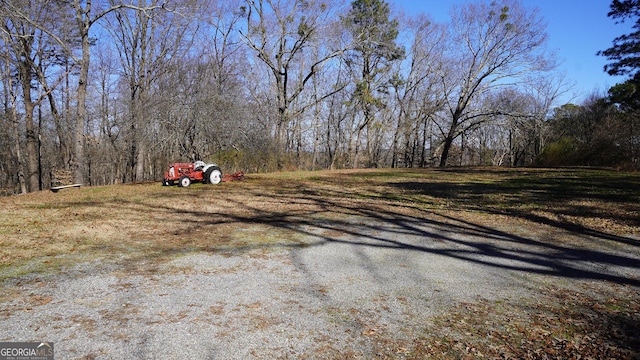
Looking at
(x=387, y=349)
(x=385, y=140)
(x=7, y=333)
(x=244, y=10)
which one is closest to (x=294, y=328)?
(x=387, y=349)

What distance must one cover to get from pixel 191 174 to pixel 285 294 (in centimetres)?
963

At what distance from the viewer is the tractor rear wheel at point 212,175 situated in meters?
12.8

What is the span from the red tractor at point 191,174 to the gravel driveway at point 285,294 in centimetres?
741

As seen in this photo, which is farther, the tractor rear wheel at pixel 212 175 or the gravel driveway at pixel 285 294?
the tractor rear wheel at pixel 212 175

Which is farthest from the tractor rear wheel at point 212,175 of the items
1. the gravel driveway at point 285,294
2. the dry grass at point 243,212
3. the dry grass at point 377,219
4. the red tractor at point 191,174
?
the gravel driveway at point 285,294

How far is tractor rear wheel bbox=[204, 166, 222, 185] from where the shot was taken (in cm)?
1277

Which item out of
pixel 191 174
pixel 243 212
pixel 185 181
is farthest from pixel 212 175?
pixel 243 212

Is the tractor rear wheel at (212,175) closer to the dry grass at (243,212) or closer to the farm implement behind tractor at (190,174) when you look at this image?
the farm implement behind tractor at (190,174)

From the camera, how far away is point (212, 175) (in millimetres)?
12836

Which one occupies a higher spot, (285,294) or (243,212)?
(243,212)

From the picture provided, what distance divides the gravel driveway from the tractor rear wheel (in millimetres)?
7377

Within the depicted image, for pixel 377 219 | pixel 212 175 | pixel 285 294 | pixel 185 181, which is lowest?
pixel 285 294

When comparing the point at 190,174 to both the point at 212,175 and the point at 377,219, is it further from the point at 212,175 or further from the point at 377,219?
the point at 377,219

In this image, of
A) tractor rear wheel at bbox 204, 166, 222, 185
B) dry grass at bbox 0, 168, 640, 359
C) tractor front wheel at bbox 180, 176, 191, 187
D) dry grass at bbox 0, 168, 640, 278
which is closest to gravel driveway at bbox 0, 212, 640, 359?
Answer: dry grass at bbox 0, 168, 640, 359
